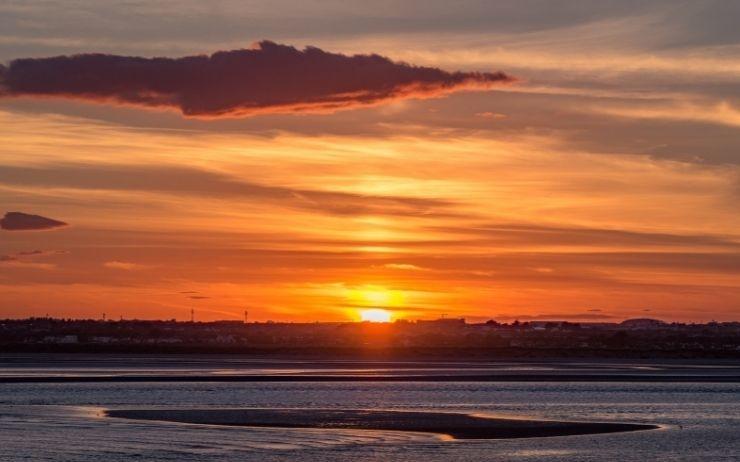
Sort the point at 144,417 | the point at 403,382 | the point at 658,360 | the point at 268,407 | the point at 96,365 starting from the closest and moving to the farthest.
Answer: the point at 144,417, the point at 268,407, the point at 403,382, the point at 96,365, the point at 658,360

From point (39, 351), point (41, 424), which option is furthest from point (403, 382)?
point (39, 351)

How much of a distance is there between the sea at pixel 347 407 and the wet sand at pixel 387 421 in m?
1.38

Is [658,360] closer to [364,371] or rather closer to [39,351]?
[364,371]

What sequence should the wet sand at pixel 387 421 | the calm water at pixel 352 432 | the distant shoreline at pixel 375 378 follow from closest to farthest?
the calm water at pixel 352 432, the wet sand at pixel 387 421, the distant shoreline at pixel 375 378

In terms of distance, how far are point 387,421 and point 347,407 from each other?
7.06 metres

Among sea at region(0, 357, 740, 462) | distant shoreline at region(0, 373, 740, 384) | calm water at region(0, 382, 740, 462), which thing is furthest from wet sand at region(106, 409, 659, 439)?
distant shoreline at region(0, 373, 740, 384)

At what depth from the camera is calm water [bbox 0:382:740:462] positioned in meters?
39.5

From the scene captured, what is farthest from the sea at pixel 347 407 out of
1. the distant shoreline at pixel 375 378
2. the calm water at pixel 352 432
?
the distant shoreline at pixel 375 378

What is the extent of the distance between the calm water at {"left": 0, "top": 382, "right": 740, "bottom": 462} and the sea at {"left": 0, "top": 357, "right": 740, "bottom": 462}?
0.06m

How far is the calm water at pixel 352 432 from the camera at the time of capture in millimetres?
39531

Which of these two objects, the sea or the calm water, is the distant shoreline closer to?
the sea

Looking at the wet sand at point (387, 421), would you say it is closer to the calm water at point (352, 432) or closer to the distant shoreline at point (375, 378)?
the calm water at point (352, 432)

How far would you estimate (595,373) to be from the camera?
93.8 m

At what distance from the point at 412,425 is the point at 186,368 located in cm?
5148
